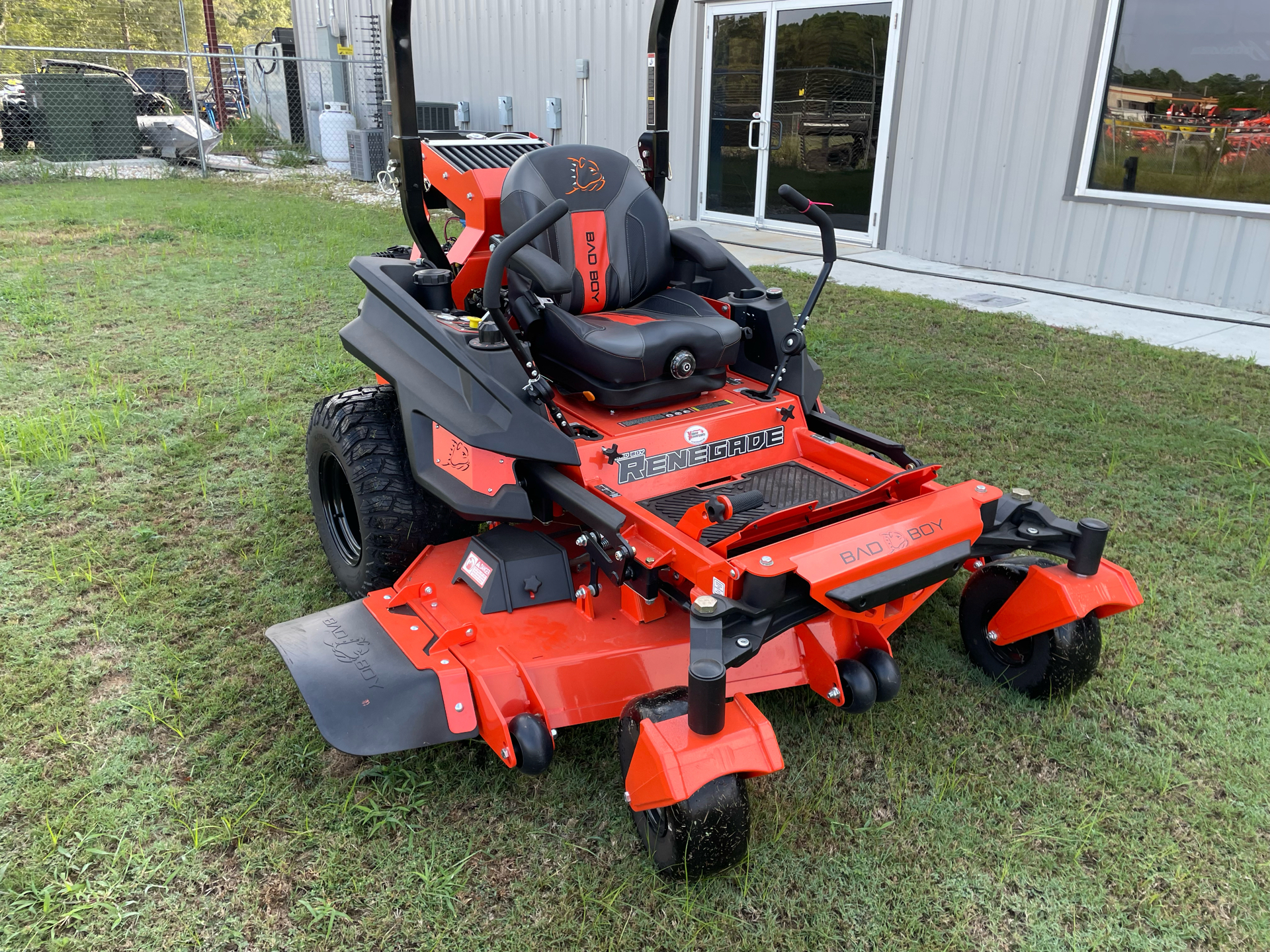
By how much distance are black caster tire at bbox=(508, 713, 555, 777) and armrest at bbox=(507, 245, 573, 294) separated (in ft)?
4.07

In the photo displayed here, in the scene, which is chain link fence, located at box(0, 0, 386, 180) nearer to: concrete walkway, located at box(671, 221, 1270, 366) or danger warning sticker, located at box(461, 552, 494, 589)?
concrete walkway, located at box(671, 221, 1270, 366)

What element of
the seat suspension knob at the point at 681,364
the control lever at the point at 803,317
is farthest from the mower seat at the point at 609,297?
the control lever at the point at 803,317

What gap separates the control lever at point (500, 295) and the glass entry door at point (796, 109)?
6227 mm

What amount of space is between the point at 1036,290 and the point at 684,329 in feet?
17.0

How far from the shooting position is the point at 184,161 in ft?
48.3

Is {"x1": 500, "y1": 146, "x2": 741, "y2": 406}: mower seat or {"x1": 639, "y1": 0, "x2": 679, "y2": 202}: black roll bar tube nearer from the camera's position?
{"x1": 500, "y1": 146, "x2": 741, "y2": 406}: mower seat

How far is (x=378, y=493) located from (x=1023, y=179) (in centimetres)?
647

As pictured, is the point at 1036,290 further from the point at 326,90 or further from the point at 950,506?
the point at 326,90

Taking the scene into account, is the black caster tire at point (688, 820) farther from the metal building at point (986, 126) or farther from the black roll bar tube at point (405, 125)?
the metal building at point (986, 126)

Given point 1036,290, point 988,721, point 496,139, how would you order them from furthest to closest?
point 1036,290 → point 496,139 → point 988,721

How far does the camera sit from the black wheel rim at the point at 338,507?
3.19 meters

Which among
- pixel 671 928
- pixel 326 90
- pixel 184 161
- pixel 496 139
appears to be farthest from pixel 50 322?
pixel 326 90

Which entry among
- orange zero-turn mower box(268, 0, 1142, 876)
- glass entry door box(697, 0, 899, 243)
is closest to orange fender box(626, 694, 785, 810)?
orange zero-turn mower box(268, 0, 1142, 876)

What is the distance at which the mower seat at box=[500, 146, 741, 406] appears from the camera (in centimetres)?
285
